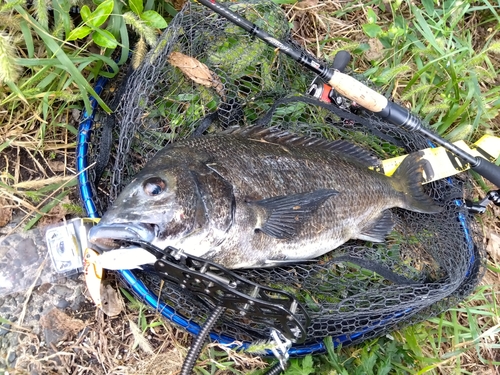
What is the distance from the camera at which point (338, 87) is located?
2.99 metres

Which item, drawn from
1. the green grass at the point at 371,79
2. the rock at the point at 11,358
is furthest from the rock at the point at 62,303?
the green grass at the point at 371,79

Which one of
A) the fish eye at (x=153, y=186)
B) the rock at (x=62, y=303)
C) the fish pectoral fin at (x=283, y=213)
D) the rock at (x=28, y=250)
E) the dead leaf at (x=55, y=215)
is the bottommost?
the rock at (x=62, y=303)

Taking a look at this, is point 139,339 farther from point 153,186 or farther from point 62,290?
point 153,186

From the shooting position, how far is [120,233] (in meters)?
2.22

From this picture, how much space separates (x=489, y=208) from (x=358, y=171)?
157cm

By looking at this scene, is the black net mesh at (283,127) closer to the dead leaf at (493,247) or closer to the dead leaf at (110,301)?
the dead leaf at (110,301)

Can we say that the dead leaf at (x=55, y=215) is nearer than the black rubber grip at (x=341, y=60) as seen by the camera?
Yes

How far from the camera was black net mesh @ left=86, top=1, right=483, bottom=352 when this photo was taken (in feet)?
9.26

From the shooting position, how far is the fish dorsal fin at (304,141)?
2.92m

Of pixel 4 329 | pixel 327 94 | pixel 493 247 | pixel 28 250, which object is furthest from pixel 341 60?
pixel 4 329

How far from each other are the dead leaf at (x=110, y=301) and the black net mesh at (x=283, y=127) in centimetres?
31

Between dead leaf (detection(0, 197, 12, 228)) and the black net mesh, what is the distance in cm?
60

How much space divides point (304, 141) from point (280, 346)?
1320mm

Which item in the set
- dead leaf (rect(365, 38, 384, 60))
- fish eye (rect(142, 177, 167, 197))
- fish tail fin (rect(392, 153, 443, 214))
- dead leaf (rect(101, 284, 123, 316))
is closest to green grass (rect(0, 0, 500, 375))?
dead leaf (rect(365, 38, 384, 60))
